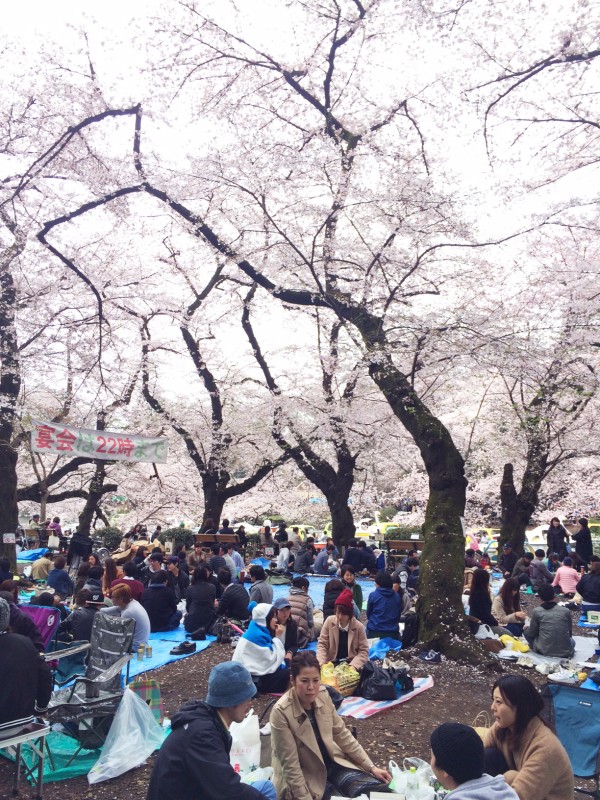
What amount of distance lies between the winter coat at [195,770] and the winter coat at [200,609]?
6941 mm

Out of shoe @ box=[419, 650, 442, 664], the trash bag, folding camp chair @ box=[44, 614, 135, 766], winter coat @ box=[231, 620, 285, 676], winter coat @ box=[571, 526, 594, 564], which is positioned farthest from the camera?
winter coat @ box=[571, 526, 594, 564]

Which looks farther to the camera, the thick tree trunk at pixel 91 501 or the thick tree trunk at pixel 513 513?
the thick tree trunk at pixel 91 501

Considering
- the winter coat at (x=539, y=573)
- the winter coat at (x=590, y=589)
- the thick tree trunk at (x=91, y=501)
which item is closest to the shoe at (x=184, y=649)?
the winter coat at (x=590, y=589)

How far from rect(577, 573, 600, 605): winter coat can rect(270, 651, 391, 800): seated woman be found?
8633 mm

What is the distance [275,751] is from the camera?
3.73 meters

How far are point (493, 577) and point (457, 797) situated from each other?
14.8 metres

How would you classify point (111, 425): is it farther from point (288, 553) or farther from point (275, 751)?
point (275, 751)

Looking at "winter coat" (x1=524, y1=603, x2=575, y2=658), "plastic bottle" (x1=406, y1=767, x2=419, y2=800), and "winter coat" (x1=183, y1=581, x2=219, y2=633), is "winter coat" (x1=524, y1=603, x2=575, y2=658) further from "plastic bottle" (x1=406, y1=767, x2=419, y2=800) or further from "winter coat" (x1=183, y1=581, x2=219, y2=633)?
"plastic bottle" (x1=406, y1=767, x2=419, y2=800)

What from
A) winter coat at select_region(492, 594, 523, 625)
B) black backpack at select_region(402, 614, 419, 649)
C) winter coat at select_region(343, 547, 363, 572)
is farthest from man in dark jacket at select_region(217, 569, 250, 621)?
winter coat at select_region(343, 547, 363, 572)

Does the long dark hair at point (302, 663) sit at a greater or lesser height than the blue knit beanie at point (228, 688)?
lesser

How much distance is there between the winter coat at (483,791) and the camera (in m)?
2.49

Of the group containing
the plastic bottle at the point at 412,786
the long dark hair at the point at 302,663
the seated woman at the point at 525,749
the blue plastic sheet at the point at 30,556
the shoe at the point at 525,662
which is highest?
the blue plastic sheet at the point at 30,556

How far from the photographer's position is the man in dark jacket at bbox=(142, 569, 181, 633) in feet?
31.8

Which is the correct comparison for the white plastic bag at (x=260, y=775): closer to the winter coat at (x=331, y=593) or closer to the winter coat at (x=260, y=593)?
the winter coat at (x=331, y=593)
